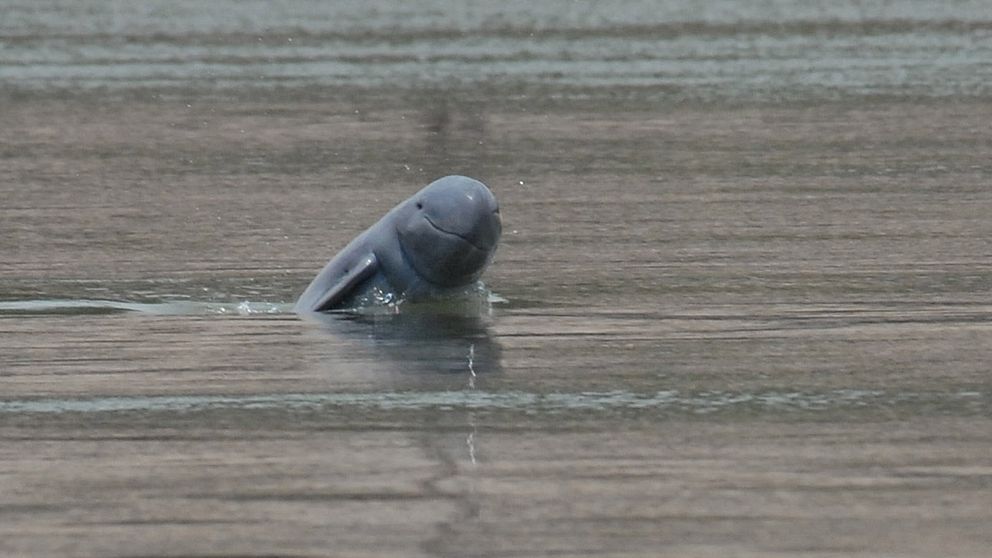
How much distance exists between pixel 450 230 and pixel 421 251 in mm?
294

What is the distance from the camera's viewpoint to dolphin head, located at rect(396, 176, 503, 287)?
12.1 metres

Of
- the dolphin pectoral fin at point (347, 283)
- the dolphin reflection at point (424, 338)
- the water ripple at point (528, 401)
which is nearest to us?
the water ripple at point (528, 401)

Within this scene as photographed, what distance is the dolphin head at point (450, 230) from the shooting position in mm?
12125

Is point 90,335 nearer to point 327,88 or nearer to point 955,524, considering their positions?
point 955,524

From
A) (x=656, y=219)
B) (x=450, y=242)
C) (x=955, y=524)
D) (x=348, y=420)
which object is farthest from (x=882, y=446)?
(x=656, y=219)

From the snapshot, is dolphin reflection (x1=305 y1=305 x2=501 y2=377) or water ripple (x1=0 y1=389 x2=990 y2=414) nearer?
water ripple (x1=0 y1=389 x2=990 y2=414)

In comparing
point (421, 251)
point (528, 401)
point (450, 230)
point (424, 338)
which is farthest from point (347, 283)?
point (528, 401)

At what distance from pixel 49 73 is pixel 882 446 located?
63.3 feet

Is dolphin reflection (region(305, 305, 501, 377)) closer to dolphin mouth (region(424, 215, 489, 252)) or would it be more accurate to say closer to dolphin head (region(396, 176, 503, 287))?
dolphin head (region(396, 176, 503, 287))

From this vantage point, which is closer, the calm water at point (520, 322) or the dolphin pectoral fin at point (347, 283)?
the calm water at point (520, 322)

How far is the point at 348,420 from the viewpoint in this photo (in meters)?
9.50

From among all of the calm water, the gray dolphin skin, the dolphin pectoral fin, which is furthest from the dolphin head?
the calm water

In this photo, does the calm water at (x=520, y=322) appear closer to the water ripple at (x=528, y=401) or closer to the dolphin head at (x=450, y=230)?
the water ripple at (x=528, y=401)

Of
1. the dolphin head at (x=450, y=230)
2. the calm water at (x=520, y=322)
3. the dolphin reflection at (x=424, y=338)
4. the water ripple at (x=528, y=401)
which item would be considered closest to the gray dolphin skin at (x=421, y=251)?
the dolphin head at (x=450, y=230)
